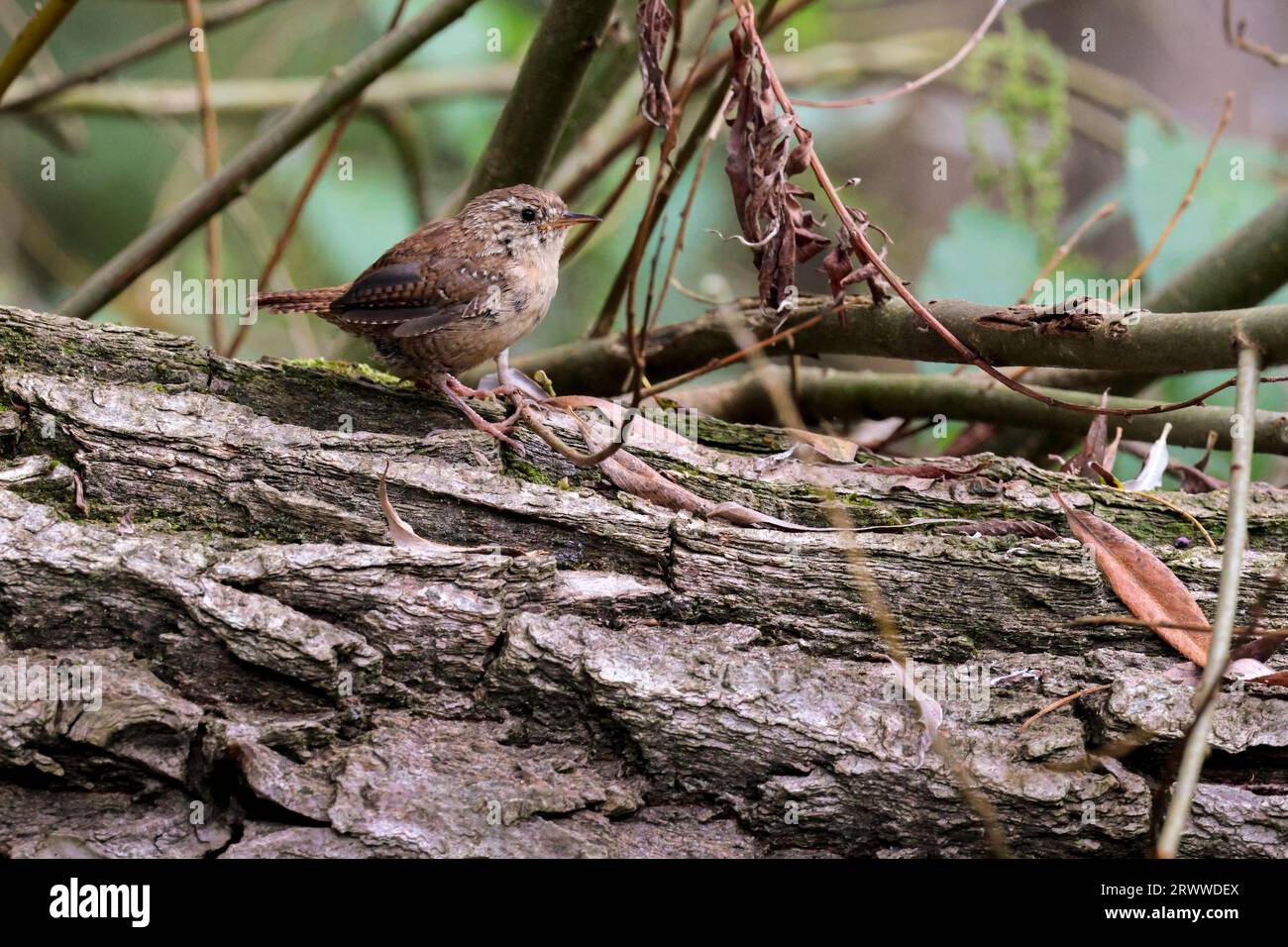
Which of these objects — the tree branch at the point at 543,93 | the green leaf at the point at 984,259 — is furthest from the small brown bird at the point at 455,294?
the green leaf at the point at 984,259

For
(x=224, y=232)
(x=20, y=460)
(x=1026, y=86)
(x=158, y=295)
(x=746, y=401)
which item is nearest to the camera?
(x=20, y=460)

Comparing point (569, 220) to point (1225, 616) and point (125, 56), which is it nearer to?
point (125, 56)

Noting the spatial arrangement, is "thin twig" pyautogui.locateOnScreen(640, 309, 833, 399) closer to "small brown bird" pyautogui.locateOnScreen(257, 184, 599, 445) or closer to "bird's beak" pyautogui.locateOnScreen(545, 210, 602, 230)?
"small brown bird" pyautogui.locateOnScreen(257, 184, 599, 445)

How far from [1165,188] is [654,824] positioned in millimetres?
3678

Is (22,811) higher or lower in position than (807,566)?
lower

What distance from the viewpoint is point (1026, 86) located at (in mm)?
5172

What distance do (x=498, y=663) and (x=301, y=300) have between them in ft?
5.46

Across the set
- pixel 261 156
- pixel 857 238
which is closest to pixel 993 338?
pixel 857 238

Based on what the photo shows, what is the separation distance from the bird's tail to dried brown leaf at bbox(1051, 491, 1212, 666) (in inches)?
95.9

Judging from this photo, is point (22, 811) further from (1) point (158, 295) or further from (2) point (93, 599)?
(1) point (158, 295)

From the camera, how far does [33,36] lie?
3.63 meters

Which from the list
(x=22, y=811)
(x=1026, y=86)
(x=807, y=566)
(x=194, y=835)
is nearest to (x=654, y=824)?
(x=807, y=566)

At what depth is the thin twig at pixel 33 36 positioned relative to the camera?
356cm

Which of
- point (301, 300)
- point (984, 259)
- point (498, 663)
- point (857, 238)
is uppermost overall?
point (984, 259)
